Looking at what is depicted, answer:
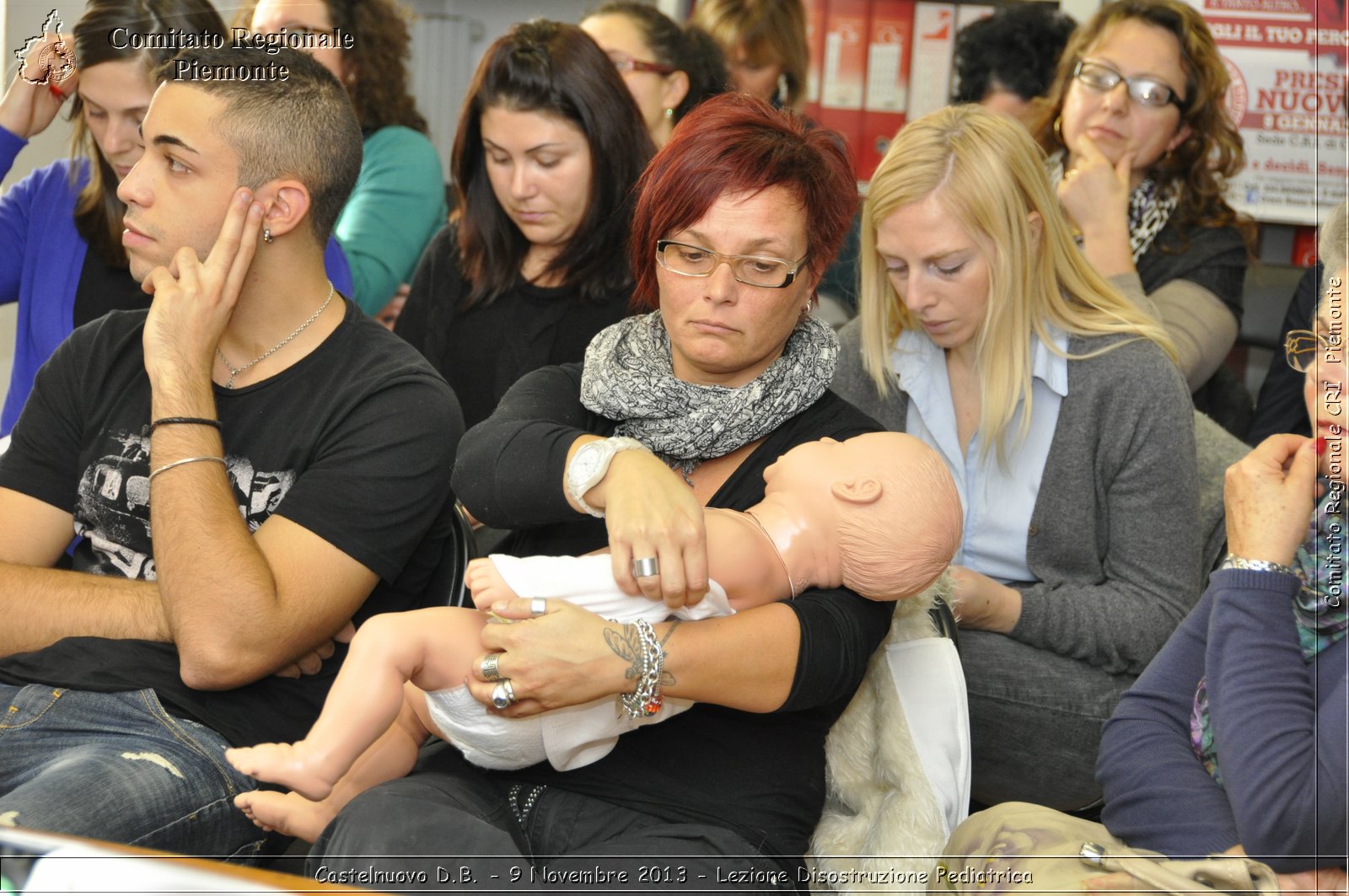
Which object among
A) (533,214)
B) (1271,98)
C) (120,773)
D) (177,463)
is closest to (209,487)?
(177,463)

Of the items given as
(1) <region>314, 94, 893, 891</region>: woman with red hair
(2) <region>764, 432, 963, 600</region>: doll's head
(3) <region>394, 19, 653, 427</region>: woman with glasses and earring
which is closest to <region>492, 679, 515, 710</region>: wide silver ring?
(1) <region>314, 94, 893, 891</region>: woman with red hair

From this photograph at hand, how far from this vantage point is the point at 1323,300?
156 cm

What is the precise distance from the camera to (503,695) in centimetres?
145

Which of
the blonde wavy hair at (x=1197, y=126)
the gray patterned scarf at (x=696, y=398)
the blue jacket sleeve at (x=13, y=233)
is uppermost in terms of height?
the blonde wavy hair at (x=1197, y=126)

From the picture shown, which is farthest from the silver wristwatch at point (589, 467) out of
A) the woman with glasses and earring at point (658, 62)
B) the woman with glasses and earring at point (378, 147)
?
the woman with glasses and earring at point (658, 62)

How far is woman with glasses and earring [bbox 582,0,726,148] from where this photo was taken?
3.46 meters

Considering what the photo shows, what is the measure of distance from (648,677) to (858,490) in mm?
382

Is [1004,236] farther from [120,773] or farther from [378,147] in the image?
[378,147]

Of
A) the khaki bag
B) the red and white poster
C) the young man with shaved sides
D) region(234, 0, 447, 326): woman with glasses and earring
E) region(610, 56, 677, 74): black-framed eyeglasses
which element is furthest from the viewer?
the red and white poster

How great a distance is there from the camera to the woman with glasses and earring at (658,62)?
11.3 feet

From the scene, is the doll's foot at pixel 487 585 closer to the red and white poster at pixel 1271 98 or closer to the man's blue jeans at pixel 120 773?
the man's blue jeans at pixel 120 773

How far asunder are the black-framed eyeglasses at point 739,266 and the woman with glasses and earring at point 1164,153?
143 cm

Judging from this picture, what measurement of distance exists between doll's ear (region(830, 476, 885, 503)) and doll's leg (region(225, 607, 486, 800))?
502mm

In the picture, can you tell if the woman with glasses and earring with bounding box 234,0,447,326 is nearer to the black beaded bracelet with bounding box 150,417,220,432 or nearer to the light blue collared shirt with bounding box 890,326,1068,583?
the black beaded bracelet with bounding box 150,417,220,432
